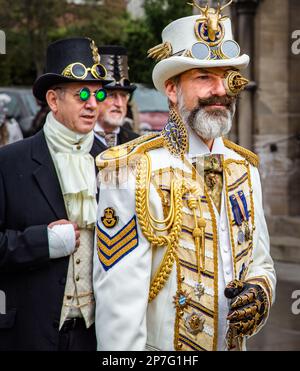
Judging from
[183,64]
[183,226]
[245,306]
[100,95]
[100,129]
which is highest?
[183,64]

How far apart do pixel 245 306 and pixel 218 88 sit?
2.91 feet

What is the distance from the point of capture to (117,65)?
6.93 m

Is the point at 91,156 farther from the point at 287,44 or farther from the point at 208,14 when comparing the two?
the point at 287,44

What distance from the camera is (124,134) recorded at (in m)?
7.05

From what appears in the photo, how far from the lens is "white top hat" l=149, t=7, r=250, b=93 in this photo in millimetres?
3625

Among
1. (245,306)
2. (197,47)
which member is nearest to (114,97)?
(197,47)

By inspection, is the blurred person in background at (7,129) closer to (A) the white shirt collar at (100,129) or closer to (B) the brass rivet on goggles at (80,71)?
(A) the white shirt collar at (100,129)

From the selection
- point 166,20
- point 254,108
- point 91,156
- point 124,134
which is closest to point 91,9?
point 166,20

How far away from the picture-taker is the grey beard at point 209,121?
3.64m

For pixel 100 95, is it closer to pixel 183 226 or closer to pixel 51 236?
pixel 51 236

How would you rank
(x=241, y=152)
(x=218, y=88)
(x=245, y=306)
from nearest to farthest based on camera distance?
(x=245, y=306), (x=218, y=88), (x=241, y=152)

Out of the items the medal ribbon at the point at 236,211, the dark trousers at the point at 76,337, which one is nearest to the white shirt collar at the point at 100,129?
the dark trousers at the point at 76,337

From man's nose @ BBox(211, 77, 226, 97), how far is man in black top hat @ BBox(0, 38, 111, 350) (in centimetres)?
103

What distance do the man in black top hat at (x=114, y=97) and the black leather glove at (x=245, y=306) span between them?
3297mm
